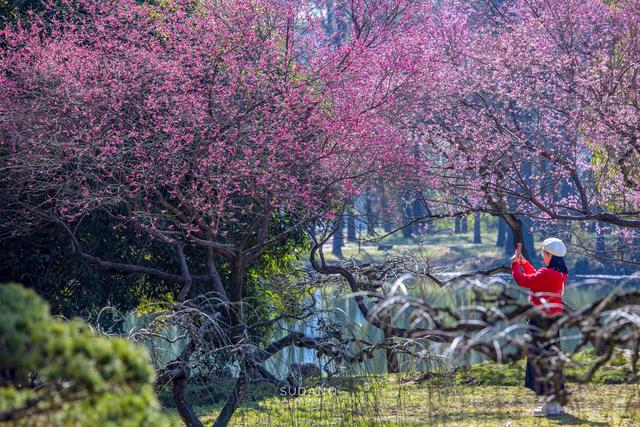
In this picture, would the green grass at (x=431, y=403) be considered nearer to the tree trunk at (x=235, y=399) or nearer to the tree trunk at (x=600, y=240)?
the tree trunk at (x=235, y=399)

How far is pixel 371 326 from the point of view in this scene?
56.0 feet

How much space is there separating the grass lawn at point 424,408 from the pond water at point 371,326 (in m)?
0.32

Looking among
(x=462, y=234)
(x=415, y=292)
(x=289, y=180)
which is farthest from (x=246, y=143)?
(x=462, y=234)

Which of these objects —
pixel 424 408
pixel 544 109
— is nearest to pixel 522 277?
pixel 424 408

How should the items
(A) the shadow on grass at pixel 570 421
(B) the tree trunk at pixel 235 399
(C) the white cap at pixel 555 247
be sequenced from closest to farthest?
(B) the tree trunk at pixel 235 399 < (C) the white cap at pixel 555 247 < (A) the shadow on grass at pixel 570 421

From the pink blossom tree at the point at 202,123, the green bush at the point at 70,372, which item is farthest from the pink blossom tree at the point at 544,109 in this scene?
the green bush at the point at 70,372

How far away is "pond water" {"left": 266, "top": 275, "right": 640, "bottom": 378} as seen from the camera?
7684 mm

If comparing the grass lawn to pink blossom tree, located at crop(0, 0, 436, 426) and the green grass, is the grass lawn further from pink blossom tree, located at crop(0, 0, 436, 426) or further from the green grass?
pink blossom tree, located at crop(0, 0, 436, 426)

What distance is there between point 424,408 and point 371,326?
7431mm

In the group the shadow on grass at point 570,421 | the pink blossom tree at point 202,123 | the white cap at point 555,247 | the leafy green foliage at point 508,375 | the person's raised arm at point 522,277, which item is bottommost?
the leafy green foliage at point 508,375

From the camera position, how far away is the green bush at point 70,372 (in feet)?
8.88

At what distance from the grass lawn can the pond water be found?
1.04 ft

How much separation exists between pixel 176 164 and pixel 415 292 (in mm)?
8551

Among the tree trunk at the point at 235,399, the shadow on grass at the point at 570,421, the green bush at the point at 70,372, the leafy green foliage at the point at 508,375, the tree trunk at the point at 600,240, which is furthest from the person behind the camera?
the tree trunk at the point at 600,240
